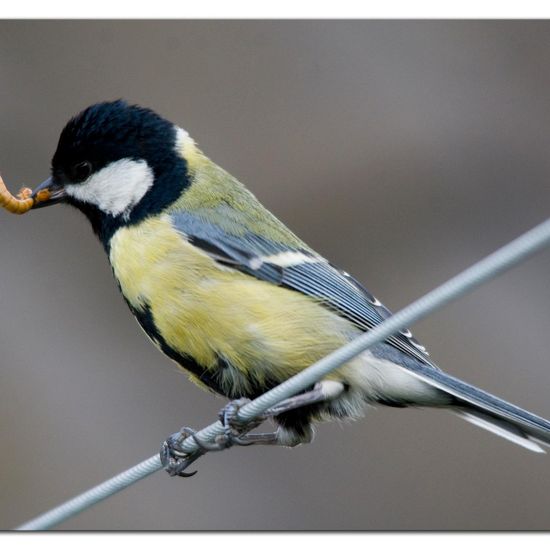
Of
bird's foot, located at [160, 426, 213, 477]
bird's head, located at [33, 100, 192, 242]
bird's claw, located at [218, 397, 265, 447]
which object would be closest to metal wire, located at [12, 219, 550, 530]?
bird's claw, located at [218, 397, 265, 447]

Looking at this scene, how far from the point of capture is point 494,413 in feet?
5.12

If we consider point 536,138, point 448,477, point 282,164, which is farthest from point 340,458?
point 536,138

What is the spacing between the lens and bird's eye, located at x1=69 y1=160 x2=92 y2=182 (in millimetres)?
1775

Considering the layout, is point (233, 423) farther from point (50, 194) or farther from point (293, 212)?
point (293, 212)

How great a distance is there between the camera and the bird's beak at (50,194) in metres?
1.81

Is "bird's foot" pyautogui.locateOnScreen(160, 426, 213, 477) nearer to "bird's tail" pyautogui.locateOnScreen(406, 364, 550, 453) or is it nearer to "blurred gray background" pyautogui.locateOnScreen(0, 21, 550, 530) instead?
"bird's tail" pyautogui.locateOnScreen(406, 364, 550, 453)

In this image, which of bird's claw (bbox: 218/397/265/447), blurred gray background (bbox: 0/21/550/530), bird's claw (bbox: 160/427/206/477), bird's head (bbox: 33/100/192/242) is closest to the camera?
bird's claw (bbox: 218/397/265/447)

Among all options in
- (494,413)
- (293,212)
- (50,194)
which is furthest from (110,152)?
(293,212)

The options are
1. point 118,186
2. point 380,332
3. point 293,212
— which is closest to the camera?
point 380,332

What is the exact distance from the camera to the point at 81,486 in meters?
2.70

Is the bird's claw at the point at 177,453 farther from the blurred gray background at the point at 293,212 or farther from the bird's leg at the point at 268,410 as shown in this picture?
the blurred gray background at the point at 293,212

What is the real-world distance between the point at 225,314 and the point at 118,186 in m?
0.35

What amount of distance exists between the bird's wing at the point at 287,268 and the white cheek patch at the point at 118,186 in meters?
0.09

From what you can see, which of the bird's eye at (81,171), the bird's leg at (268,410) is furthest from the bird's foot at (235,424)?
the bird's eye at (81,171)
